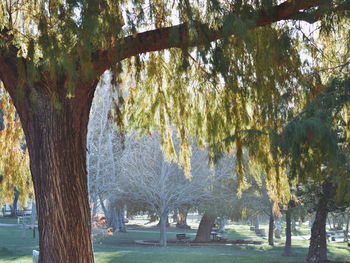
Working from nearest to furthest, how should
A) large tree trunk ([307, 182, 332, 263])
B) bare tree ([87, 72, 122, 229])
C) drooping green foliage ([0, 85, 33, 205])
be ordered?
drooping green foliage ([0, 85, 33, 205]), large tree trunk ([307, 182, 332, 263]), bare tree ([87, 72, 122, 229])

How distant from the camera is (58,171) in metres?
5.71

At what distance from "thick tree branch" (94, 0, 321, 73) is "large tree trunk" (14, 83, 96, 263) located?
513 millimetres

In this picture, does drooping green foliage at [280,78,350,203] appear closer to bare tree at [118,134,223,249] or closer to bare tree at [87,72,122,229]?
bare tree at [87,72,122,229]

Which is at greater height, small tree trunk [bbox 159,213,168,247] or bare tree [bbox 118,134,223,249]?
bare tree [bbox 118,134,223,249]

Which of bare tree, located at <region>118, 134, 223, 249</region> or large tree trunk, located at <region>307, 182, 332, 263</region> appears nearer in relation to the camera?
large tree trunk, located at <region>307, 182, 332, 263</region>

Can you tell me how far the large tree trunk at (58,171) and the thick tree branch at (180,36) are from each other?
51cm

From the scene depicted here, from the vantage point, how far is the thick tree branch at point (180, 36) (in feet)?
18.2

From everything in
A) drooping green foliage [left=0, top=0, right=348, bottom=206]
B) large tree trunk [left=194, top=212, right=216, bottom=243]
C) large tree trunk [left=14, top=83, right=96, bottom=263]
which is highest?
drooping green foliage [left=0, top=0, right=348, bottom=206]

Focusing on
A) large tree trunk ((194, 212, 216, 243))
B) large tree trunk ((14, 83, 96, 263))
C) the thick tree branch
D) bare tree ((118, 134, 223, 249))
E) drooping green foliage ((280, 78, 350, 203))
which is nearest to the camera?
drooping green foliage ((280, 78, 350, 203))

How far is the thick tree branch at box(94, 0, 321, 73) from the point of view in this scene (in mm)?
5559

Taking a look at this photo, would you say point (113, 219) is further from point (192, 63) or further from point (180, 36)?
point (180, 36)

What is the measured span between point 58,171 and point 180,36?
1801 millimetres

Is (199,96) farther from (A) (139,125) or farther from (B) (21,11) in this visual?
(B) (21,11)

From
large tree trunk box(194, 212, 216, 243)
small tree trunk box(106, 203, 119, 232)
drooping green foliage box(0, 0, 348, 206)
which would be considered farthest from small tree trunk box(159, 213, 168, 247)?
drooping green foliage box(0, 0, 348, 206)
